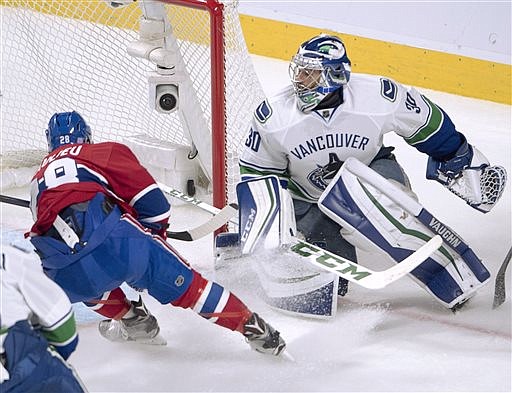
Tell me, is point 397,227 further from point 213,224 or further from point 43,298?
point 43,298

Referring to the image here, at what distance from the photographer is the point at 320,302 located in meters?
3.04

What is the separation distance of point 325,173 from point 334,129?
0.48 feet

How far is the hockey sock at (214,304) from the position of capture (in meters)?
2.70

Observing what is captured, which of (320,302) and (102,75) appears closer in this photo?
(320,302)

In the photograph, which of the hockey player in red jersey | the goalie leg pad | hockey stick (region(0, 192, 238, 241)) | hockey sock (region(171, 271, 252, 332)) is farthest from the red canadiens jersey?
hockey stick (region(0, 192, 238, 241))

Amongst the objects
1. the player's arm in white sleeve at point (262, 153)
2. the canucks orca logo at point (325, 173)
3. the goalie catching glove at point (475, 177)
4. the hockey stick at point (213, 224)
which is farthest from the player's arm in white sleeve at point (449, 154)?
the hockey stick at point (213, 224)

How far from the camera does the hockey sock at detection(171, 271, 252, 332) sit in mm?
2697

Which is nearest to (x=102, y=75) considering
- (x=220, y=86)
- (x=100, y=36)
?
(x=100, y=36)

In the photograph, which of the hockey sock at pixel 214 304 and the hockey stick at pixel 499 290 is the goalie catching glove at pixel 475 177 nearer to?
the hockey stick at pixel 499 290

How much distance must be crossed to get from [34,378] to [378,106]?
4.88 feet

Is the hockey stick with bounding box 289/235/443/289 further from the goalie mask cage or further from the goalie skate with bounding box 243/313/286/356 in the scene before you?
the goalie mask cage

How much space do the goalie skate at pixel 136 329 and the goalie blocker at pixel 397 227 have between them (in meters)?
0.59

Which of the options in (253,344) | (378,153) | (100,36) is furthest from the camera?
(100,36)

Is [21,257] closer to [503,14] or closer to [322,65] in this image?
[322,65]
